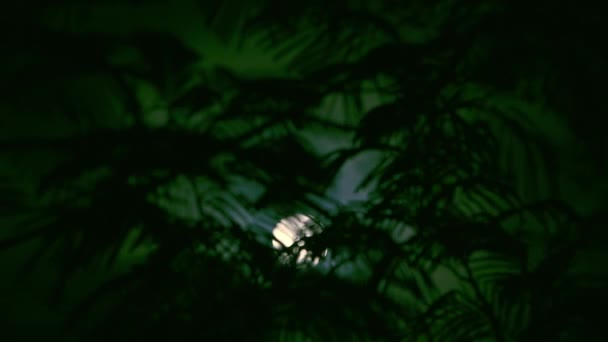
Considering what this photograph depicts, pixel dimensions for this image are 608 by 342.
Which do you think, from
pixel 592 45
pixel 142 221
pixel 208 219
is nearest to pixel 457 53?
pixel 592 45

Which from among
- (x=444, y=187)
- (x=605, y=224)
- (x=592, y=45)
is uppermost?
(x=592, y=45)

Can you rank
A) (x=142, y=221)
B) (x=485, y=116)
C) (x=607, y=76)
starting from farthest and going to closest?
1. (x=485, y=116)
2. (x=607, y=76)
3. (x=142, y=221)

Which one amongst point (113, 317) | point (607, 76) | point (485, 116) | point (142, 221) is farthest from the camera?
point (485, 116)

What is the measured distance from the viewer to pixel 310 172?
91 centimetres

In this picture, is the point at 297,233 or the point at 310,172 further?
the point at 310,172

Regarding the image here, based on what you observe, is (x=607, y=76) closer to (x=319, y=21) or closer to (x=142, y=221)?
(x=319, y=21)

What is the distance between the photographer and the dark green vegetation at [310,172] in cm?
65

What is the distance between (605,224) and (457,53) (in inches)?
19.8

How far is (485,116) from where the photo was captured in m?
1.21

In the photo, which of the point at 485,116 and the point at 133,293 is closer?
the point at 133,293

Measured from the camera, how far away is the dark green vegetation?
65 cm

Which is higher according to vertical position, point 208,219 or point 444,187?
point 208,219

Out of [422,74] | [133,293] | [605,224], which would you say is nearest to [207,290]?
[133,293]

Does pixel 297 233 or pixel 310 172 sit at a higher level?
pixel 310 172
